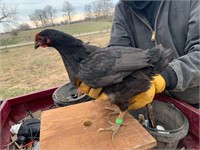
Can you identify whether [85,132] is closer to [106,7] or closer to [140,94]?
[140,94]

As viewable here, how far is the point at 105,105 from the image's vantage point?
1.66 metres

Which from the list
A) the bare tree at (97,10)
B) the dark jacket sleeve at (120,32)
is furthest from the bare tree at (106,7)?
the dark jacket sleeve at (120,32)

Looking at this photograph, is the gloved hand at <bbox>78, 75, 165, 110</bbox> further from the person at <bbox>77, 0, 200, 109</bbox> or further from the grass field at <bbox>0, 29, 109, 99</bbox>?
the grass field at <bbox>0, 29, 109, 99</bbox>

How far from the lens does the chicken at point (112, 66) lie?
1.33 meters

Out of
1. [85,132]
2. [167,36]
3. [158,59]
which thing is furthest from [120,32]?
[85,132]

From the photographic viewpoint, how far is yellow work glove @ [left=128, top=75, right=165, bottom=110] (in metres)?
1.42

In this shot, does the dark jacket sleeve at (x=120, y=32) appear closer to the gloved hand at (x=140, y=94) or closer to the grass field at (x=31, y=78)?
the gloved hand at (x=140, y=94)

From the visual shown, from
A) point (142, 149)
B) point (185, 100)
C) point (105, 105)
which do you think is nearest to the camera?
point (142, 149)

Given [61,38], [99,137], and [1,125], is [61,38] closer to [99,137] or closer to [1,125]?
[99,137]

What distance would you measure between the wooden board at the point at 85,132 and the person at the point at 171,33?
439 millimetres

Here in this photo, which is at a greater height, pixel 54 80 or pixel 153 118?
pixel 153 118

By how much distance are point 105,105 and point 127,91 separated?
359 mm

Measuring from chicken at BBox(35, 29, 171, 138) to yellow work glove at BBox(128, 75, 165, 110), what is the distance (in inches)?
1.7

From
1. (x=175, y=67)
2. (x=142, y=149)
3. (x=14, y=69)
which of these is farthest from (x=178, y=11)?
(x=14, y=69)
